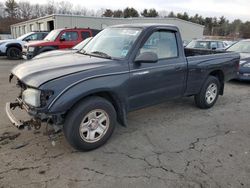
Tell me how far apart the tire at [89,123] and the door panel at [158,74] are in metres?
0.55

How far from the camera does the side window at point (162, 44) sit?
170 inches

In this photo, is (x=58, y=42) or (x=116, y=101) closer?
(x=116, y=101)

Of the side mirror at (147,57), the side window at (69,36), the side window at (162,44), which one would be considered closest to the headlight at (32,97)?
the side mirror at (147,57)

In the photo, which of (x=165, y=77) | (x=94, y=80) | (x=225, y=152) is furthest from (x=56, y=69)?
(x=225, y=152)

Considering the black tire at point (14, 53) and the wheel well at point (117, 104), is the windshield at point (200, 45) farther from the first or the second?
the black tire at point (14, 53)

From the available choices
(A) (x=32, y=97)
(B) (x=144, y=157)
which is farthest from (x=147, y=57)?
(A) (x=32, y=97)

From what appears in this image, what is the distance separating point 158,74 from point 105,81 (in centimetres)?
118

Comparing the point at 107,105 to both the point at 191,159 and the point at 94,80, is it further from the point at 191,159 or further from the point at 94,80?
the point at 191,159

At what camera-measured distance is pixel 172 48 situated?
15.8 ft

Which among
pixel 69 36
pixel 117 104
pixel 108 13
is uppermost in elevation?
pixel 108 13

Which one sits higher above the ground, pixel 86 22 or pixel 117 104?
pixel 86 22

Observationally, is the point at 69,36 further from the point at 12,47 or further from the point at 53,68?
the point at 53,68

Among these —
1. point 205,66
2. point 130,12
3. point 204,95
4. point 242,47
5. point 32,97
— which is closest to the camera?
point 32,97

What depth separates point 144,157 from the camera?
364cm
